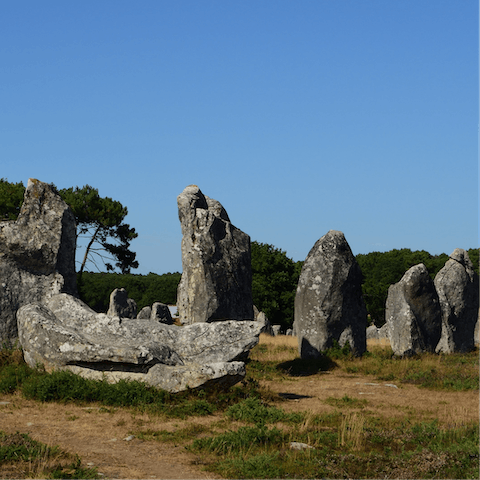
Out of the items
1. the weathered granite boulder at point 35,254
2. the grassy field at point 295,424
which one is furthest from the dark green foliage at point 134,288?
the grassy field at point 295,424

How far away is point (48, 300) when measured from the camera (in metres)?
14.2

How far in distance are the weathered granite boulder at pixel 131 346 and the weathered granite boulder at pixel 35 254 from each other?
0.85 m

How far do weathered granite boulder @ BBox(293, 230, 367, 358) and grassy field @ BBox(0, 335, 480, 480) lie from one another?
270cm

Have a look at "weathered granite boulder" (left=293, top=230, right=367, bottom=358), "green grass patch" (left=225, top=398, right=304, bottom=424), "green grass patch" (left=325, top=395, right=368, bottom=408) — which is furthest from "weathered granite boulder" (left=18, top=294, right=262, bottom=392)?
"weathered granite boulder" (left=293, top=230, right=367, bottom=358)

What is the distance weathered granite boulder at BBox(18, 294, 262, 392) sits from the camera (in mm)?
10656

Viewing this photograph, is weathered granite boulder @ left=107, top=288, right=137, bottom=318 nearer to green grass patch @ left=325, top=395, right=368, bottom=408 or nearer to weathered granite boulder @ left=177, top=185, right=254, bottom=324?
weathered granite boulder @ left=177, top=185, right=254, bottom=324

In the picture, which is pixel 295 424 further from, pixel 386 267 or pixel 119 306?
pixel 386 267

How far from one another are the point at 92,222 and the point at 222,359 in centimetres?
3195

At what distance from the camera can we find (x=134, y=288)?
6084 centimetres

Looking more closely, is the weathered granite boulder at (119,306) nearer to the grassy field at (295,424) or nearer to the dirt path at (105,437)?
the grassy field at (295,424)

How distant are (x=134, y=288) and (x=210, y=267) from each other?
42559 mm

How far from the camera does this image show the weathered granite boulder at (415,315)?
19828 mm

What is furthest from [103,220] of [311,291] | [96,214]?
[311,291]

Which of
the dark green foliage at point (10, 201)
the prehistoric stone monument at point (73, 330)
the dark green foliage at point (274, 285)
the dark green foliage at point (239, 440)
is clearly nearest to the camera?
the dark green foliage at point (239, 440)
